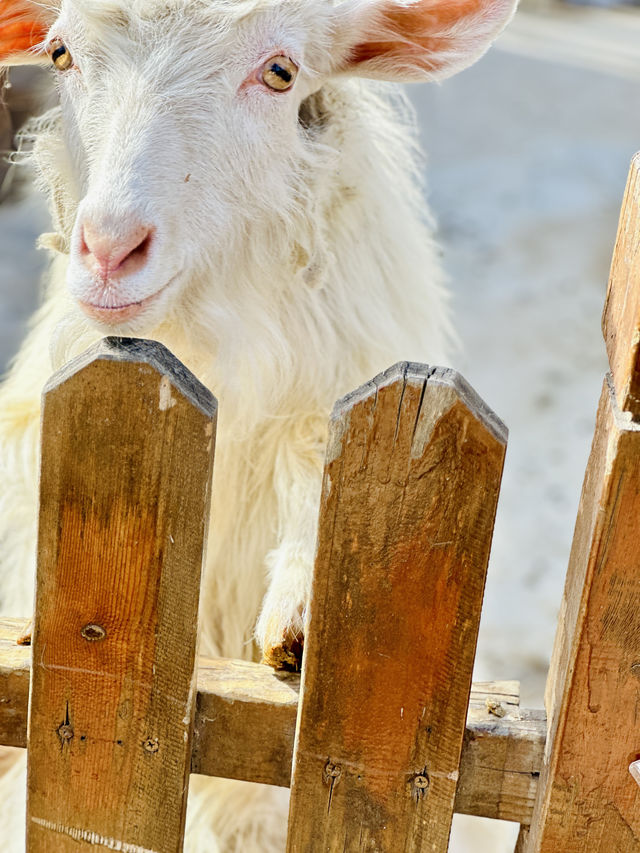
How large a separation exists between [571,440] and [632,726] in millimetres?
4332

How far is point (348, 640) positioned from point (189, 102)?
1.11m

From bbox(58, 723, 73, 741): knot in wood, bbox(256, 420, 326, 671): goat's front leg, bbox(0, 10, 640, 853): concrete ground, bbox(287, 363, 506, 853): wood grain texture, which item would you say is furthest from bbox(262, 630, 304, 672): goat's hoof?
bbox(0, 10, 640, 853): concrete ground

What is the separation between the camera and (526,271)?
24.6ft

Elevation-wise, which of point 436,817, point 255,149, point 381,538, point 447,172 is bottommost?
point 436,817

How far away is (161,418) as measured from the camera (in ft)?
4.38

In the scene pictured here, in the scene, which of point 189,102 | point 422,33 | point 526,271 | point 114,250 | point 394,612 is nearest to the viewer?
point 394,612

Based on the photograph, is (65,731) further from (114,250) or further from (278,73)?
(278,73)

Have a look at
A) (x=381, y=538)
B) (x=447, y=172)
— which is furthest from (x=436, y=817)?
(x=447, y=172)

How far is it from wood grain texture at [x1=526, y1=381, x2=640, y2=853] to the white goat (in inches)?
19.2

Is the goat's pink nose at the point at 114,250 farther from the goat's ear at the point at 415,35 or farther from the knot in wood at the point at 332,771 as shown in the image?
the knot in wood at the point at 332,771

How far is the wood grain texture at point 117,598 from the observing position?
133 cm

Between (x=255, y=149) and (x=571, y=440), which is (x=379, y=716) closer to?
(x=255, y=149)

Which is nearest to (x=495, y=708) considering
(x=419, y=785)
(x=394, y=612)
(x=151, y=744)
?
(x=419, y=785)

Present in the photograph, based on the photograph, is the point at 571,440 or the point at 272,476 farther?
the point at 571,440
